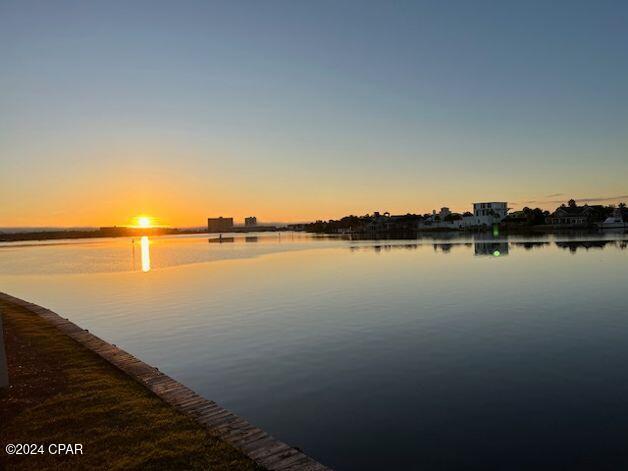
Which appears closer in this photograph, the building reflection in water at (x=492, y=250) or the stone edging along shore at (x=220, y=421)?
the stone edging along shore at (x=220, y=421)

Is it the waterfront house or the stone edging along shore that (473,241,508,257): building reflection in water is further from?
the waterfront house

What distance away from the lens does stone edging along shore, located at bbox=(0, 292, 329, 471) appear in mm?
8219

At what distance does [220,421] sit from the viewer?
9992 mm

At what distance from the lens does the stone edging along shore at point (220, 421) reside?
8219 millimetres

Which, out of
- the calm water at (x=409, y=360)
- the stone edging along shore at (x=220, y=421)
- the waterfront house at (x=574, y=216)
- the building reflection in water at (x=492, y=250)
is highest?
the waterfront house at (x=574, y=216)

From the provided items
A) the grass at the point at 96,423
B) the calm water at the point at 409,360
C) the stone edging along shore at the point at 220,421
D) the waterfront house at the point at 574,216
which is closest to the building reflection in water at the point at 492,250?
the calm water at the point at 409,360

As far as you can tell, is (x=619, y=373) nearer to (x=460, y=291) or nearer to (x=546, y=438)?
(x=546, y=438)

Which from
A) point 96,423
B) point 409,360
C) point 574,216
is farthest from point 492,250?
point 574,216

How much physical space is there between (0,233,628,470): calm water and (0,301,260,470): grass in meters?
2.93

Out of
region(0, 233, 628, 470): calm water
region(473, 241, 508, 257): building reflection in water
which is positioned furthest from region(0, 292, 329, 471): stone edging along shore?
region(473, 241, 508, 257): building reflection in water

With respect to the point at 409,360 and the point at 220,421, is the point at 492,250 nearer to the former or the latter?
the point at 409,360

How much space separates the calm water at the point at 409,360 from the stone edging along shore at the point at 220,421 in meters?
1.82

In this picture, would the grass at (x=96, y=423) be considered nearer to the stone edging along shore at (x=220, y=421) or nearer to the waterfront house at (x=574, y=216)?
the stone edging along shore at (x=220, y=421)

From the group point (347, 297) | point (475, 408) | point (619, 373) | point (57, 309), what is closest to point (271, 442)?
point (475, 408)
